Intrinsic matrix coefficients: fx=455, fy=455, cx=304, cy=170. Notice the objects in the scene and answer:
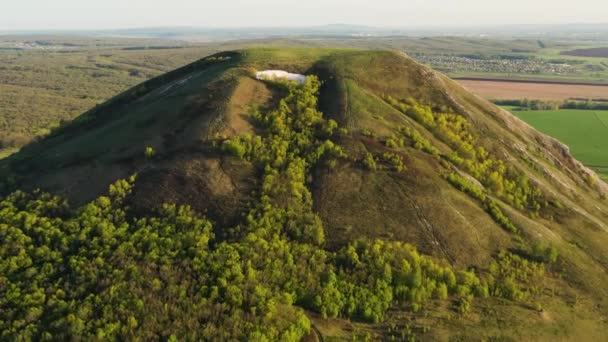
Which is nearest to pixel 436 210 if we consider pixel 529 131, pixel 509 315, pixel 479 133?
pixel 509 315

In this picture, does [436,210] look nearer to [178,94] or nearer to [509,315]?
[509,315]

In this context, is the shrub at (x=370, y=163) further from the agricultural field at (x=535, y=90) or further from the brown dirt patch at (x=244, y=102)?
the agricultural field at (x=535, y=90)

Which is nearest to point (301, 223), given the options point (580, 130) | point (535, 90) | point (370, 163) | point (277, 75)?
point (370, 163)

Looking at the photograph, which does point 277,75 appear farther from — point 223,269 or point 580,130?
point 580,130

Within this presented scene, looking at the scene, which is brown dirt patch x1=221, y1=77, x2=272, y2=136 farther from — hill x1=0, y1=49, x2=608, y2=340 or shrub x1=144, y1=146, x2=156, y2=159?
shrub x1=144, y1=146, x2=156, y2=159

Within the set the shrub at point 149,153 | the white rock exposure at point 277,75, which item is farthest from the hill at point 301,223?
the white rock exposure at point 277,75
